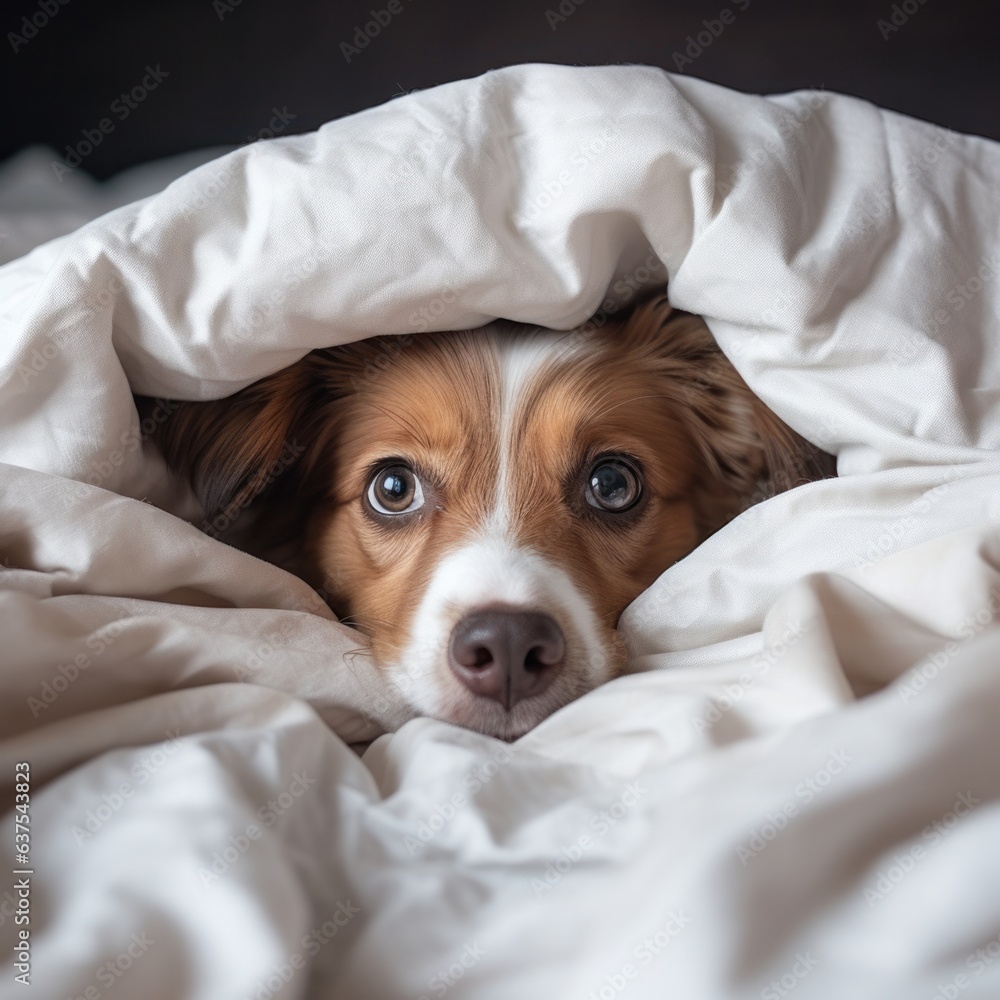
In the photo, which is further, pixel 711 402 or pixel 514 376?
pixel 711 402

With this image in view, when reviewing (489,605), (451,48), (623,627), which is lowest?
(623,627)

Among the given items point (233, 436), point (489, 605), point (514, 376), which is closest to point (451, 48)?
point (514, 376)

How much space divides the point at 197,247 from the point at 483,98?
524mm

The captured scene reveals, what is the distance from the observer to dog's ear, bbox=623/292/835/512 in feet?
6.22

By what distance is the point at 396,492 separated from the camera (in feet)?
5.99

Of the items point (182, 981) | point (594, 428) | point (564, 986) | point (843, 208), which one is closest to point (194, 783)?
point (182, 981)

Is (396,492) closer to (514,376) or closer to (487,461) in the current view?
(487,461)

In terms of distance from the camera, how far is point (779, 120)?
159 centimetres

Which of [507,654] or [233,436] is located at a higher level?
[233,436]

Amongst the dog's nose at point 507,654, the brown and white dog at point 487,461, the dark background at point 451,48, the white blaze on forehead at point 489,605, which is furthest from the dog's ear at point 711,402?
the dark background at point 451,48

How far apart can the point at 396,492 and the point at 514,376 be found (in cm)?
32

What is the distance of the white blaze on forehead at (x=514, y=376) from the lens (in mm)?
1728

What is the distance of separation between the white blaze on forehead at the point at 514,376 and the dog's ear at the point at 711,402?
0.16 meters

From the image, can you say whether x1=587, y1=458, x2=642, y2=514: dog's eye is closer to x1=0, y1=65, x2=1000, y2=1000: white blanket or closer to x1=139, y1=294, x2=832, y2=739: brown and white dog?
x1=139, y1=294, x2=832, y2=739: brown and white dog
